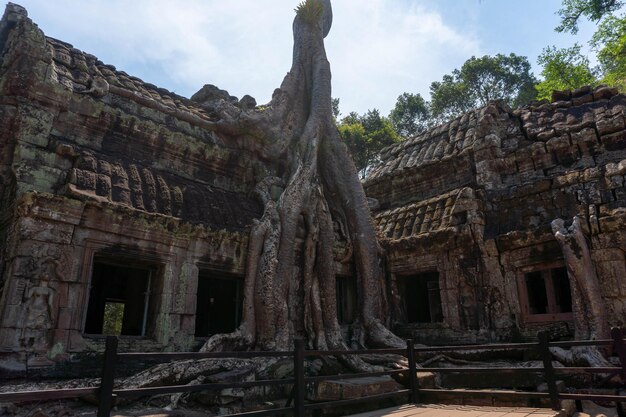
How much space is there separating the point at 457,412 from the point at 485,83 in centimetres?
2640

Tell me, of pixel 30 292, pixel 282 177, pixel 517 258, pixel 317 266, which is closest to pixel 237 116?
pixel 282 177

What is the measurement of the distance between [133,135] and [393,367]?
5.34 m

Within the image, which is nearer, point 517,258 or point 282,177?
point 517,258

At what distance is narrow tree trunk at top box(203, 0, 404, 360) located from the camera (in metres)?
6.51

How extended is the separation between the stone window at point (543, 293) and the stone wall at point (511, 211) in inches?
1.3

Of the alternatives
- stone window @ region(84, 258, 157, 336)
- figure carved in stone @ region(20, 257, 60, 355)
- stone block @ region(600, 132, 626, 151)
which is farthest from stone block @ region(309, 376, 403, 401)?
stone block @ region(600, 132, 626, 151)

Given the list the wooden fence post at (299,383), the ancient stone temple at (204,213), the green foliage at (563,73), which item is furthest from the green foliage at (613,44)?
the wooden fence post at (299,383)

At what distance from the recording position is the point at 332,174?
8.89m

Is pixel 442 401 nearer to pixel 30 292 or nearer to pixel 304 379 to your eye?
pixel 304 379

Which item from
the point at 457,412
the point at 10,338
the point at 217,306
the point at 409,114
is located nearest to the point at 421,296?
the point at 217,306

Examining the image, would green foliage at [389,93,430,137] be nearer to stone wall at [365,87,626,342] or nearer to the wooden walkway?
stone wall at [365,87,626,342]

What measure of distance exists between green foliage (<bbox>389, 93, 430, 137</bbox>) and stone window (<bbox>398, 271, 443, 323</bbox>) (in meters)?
19.5

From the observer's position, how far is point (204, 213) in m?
6.80

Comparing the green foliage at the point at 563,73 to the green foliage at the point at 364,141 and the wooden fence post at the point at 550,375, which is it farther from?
the wooden fence post at the point at 550,375
